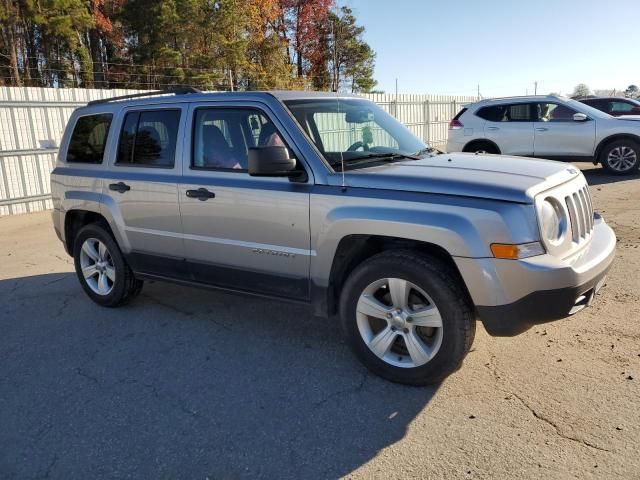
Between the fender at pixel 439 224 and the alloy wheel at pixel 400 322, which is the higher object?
the fender at pixel 439 224

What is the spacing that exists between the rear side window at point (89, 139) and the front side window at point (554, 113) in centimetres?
982

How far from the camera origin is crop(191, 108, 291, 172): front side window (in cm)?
414

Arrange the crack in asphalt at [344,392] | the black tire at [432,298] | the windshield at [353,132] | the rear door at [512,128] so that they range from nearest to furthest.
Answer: the black tire at [432,298] < the crack in asphalt at [344,392] < the windshield at [353,132] < the rear door at [512,128]

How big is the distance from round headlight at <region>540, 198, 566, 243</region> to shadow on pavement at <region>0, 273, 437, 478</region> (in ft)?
4.01

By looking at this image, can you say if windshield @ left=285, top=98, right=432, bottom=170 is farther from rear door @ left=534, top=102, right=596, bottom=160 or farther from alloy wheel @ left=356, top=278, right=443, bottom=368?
rear door @ left=534, top=102, right=596, bottom=160

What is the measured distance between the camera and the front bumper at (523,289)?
10.2 ft

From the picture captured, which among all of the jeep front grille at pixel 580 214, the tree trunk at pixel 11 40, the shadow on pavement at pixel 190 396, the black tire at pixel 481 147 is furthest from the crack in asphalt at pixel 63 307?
the tree trunk at pixel 11 40

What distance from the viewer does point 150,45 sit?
3198 centimetres

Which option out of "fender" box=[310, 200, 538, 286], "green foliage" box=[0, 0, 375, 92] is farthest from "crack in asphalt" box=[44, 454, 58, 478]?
"green foliage" box=[0, 0, 375, 92]

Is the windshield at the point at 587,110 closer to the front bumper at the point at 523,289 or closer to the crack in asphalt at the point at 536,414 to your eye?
the crack in asphalt at the point at 536,414

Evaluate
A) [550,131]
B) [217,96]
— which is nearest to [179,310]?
[217,96]

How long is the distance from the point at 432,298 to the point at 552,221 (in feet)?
2.77

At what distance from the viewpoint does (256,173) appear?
369cm

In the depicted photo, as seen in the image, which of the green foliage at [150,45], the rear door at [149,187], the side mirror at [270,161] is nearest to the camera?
the side mirror at [270,161]
